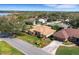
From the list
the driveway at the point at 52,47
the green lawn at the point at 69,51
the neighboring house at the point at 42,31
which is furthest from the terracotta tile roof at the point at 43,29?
the green lawn at the point at 69,51

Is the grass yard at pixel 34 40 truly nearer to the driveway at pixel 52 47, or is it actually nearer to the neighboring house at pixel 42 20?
the driveway at pixel 52 47

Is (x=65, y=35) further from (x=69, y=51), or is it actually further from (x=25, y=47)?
(x=25, y=47)

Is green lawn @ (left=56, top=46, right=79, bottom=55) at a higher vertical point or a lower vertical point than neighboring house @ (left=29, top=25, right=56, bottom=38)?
lower

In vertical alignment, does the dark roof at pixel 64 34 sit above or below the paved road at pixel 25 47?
above

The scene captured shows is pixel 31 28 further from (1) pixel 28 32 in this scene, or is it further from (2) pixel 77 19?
(2) pixel 77 19

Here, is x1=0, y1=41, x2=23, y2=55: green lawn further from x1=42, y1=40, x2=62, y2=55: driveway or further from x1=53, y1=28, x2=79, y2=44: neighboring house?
x1=53, y1=28, x2=79, y2=44: neighboring house

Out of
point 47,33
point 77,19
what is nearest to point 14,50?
point 47,33

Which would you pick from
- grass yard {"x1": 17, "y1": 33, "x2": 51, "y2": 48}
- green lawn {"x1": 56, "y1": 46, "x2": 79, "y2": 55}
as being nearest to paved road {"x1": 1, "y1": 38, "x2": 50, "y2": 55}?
grass yard {"x1": 17, "y1": 33, "x2": 51, "y2": 48}

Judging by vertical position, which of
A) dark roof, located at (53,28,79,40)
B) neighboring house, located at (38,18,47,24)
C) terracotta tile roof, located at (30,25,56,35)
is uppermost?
neighboring house, located at (38,18,47,24)
